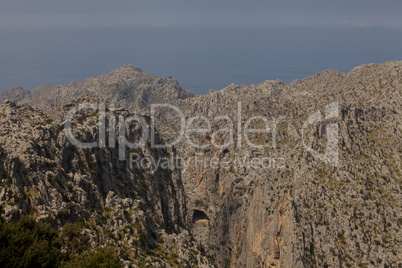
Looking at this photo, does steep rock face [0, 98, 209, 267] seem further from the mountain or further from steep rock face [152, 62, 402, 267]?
steep rock face [152, 62, 402, 267]

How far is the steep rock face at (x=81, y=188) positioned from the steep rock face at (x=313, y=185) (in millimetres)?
31081

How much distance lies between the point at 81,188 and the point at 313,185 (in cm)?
6076

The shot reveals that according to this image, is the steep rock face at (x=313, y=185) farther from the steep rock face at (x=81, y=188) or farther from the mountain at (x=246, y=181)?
the steep rock face at (x=81, y=188)

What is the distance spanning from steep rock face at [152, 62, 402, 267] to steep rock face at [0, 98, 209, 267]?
3108cm

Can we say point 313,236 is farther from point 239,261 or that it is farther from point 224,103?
point 224,103

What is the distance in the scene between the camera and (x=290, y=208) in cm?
9331

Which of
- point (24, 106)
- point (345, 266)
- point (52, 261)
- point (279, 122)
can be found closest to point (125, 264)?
point (52, 261)

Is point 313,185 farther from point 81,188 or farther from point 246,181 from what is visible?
point 81,188

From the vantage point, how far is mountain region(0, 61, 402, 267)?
62906mm

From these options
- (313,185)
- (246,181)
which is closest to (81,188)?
(313,185)

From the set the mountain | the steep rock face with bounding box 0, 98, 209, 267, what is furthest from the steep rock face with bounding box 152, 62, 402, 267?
the steep rock face with bounding box 0, 98, 209, 267

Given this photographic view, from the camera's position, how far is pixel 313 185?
94.7m

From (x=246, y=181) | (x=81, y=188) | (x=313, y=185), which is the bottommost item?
(x=246, y=181)

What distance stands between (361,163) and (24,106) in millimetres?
89116
